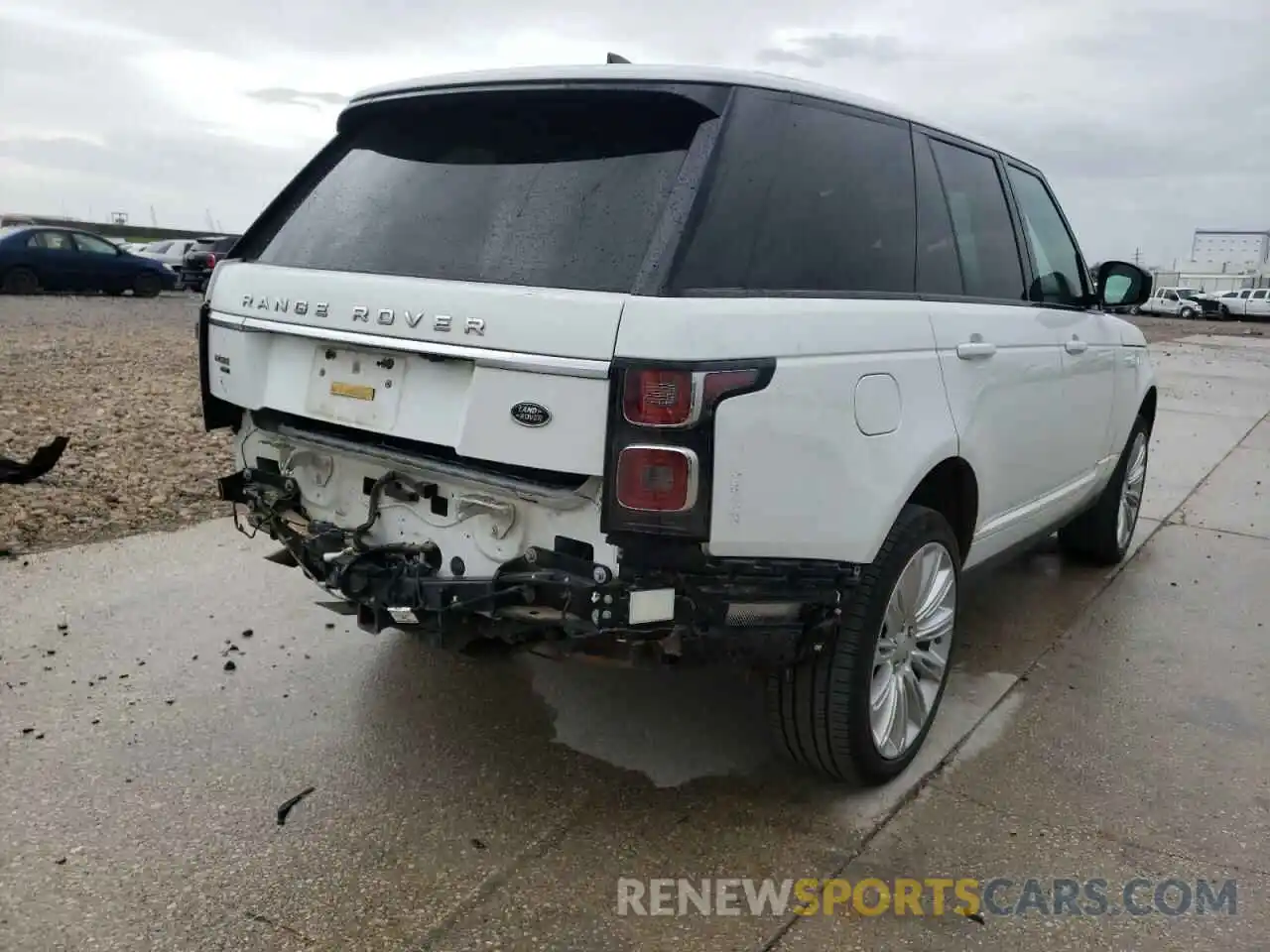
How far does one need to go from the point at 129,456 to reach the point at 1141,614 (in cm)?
601

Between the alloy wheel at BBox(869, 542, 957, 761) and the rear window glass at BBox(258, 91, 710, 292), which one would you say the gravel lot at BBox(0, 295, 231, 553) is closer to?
the rear window glass at BBox(258, 91, 710, 292)

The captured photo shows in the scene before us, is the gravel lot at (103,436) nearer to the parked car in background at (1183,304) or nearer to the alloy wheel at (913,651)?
the alloy wheel at (913,651)

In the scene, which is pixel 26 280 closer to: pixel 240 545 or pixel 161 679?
pixel 240 545

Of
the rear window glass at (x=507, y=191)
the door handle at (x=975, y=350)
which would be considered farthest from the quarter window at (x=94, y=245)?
the door handle at (x=975, y=350)

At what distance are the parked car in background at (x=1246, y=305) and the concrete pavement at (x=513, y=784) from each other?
4615cm

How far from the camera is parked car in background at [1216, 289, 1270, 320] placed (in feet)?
144

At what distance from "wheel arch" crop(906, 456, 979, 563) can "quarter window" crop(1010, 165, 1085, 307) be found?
1.06 meters

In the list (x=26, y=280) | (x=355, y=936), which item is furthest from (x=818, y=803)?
(x=26, y=280)

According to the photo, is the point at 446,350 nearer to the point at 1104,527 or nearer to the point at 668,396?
the point at 668,396

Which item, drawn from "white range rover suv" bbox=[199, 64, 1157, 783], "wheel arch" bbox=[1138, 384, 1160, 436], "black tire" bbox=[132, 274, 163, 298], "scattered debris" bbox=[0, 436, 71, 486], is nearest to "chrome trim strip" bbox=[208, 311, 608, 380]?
"white range rover suv" bbox=[199, 64, 1157, 783]

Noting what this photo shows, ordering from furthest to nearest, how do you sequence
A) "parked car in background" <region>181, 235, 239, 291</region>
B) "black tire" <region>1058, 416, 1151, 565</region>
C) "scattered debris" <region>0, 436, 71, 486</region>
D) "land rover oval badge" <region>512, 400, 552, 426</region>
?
"parked car in background" <region>181, 235, 239, 291</region>, "black tire" <region>1058, 416, 1151, 565</region>, "scattered debris" <region>0, 436, 71, 486</region>, "land rover oval badge" <region>512, 400, 552, 426</region>

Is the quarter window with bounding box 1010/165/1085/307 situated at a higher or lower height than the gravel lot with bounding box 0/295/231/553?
higher

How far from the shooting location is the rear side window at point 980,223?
11.8 feet

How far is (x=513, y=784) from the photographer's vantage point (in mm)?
3158
